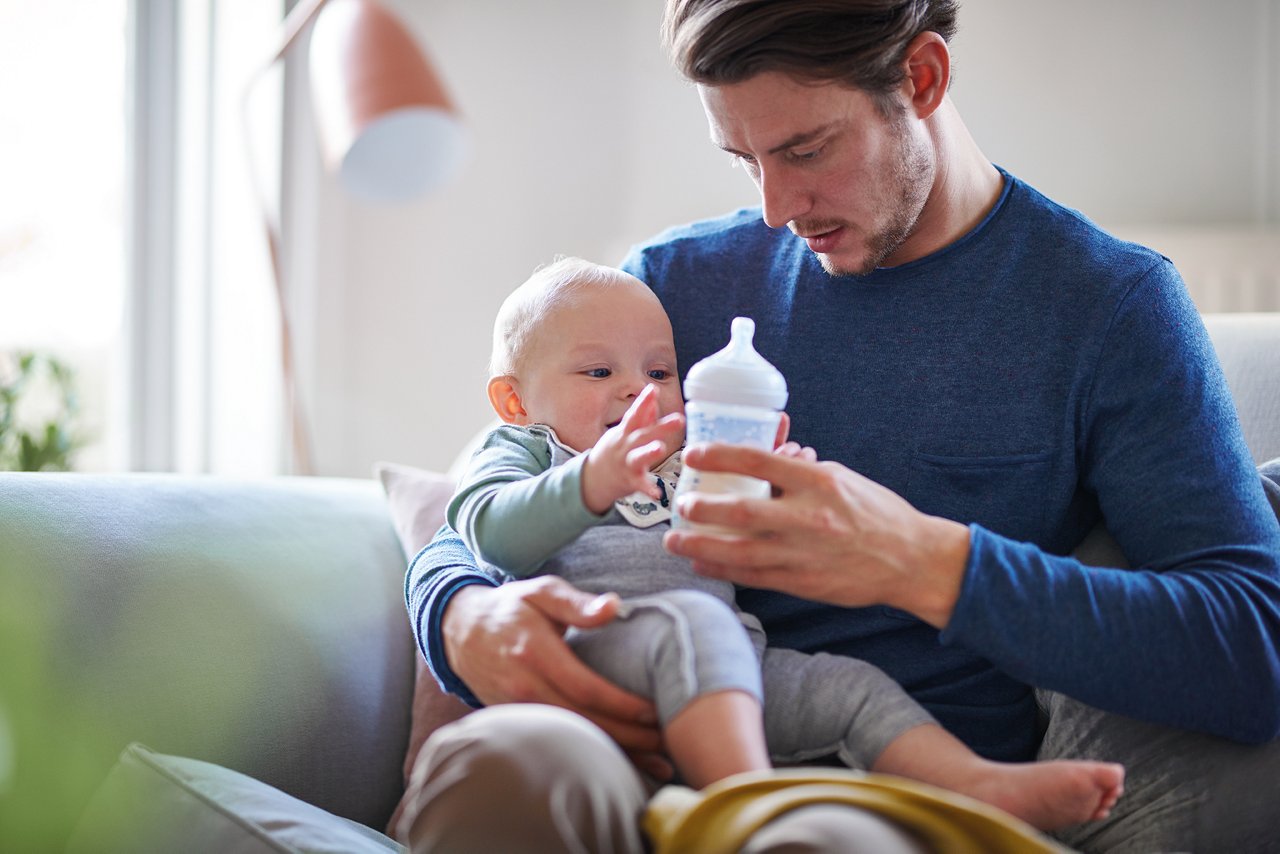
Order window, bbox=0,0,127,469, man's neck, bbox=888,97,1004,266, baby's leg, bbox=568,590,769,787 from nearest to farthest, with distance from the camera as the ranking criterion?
baby's leg, bbox=568,590,769,787
man's neck, bbox=888,97,1004,266
window, bbox=0,0,127,469

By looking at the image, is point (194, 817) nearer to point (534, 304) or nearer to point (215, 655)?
point (215, 655)

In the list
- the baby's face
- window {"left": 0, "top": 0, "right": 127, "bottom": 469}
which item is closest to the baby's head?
the baby's face

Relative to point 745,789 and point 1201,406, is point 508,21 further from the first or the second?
point 745,789

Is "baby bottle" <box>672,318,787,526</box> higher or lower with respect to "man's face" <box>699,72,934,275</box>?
lower

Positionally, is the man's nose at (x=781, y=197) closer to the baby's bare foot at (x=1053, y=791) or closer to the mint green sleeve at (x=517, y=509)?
the mint green sleeve at (x=517, y=509)

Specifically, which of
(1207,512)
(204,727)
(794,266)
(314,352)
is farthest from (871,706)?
(314,352)

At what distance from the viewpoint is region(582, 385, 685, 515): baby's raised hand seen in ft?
3.33

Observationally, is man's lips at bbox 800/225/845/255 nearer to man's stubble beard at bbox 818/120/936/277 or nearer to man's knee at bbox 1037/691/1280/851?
man's stubble beard at bbox 818/120/936/277

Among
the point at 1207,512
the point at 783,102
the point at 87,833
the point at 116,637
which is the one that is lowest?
the point at 87,833

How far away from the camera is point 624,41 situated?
316 cm

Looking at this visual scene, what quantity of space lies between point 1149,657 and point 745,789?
0.47 meters

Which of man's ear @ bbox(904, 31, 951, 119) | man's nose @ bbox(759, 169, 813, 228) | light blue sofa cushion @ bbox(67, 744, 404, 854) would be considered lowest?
light blue sofa cushion @ bbox(67, 744, 404, 854)

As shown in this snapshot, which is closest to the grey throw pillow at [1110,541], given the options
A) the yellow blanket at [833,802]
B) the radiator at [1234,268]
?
the yellow blanket at [833,802]

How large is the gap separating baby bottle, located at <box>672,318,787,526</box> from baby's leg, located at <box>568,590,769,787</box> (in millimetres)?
86
